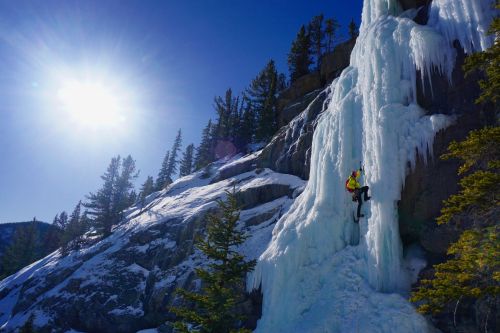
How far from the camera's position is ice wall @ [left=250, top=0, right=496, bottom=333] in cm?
1146

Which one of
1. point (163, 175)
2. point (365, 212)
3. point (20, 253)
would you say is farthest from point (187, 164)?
point (365, 212)

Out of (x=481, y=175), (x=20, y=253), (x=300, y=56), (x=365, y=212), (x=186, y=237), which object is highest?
(x=300, y=56)

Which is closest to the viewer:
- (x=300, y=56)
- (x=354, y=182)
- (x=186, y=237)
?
(x=354, y=182)

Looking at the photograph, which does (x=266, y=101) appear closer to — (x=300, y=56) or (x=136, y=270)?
(x=300, y=56)

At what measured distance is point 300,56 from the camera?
4394cm

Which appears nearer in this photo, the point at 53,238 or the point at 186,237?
the point at 186,237

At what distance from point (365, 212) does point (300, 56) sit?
34187 millimetres

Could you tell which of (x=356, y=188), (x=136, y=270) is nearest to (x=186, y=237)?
(x=136, y=270)

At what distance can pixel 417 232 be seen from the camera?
12.0 m

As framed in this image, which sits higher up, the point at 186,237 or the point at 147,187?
the point at 147,187

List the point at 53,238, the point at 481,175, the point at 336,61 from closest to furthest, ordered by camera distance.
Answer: the point at 481,175 → the point at 336,61 → the point at 53,238

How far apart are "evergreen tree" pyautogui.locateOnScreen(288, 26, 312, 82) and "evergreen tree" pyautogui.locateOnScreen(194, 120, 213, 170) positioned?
61.1 feet

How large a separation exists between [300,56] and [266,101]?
6.83 m

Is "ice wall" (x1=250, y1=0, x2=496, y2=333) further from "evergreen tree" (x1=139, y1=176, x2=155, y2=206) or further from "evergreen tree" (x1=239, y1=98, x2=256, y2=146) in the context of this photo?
"evergreen tree" (x1=139, y1=176, x2=155, y2=206)
